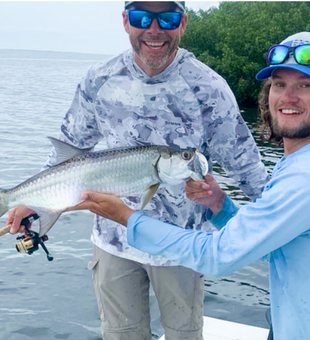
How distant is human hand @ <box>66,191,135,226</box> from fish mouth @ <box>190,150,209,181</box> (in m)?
0.64

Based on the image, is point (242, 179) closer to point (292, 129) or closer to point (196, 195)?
point (196, 195)

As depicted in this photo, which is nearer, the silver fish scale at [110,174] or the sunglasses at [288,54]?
the sunglasses at [288,54]

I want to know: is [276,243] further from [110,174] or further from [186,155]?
[110,174]

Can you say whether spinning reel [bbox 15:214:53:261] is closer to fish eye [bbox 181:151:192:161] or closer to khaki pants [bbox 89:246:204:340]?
khaki pants [bbox 89:246:204:340]

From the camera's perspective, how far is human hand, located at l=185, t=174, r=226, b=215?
Result: 387cm

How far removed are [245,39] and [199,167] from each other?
36.1 metres

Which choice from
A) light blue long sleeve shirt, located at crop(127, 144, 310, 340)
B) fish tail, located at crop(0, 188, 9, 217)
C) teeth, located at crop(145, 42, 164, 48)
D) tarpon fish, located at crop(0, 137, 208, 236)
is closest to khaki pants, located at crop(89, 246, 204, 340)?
tarpon fish, located at crop(0, 137, 208, 236)

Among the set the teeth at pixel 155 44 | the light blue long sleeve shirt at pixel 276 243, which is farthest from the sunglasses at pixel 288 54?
the teeth at pixel 155 44

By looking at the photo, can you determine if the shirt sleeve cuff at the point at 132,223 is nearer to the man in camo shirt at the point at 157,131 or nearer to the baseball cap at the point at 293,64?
the man in camo shirt at the point at 157,131

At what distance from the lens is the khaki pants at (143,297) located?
4262 mm

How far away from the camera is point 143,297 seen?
4426mm

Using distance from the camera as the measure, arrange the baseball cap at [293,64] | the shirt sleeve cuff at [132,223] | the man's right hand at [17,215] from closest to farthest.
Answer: the baseball cap at [293,64] → the shirt sleeve cuff at [132,223] → the man's right hand at [17,215]

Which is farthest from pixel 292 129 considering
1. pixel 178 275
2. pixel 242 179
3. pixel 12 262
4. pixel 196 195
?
pixel 12 262

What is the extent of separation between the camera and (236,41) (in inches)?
1519
